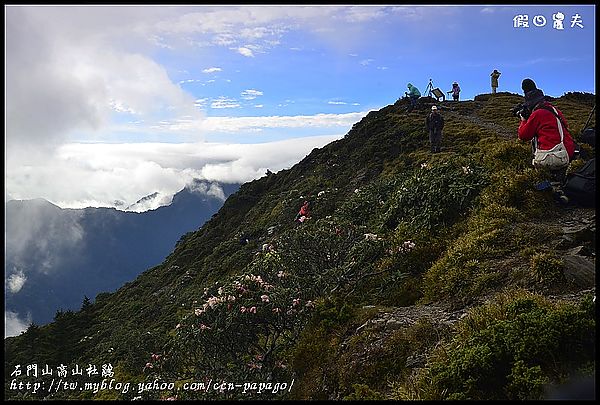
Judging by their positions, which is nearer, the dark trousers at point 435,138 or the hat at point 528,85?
the hat at point 528,85

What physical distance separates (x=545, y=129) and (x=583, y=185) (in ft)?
3.96

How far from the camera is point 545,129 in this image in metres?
7.68

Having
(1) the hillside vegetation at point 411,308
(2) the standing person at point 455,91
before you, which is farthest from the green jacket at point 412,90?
(1) the hillside vegetation at point 411,308

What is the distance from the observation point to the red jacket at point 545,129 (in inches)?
301

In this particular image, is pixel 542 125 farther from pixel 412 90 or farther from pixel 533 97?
pixel 412 90

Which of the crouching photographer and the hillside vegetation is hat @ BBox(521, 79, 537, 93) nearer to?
the crouching photographer

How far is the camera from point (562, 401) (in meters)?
3.31

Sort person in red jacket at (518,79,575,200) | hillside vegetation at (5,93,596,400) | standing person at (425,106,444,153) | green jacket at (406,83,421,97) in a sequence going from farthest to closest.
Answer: green jacket at (406,83,421,97)
standing person at (425,106,444,153)
person in red jacket at (518,79,575,200)
hillside vegetation at (5,93,596,400)

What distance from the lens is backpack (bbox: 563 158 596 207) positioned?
7.54 m

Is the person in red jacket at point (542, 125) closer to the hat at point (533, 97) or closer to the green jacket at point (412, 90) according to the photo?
the hat at point (533, 97)

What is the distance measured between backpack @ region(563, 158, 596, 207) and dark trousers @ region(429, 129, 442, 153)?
33.8ft

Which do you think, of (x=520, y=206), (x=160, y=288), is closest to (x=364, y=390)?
(x=520, y=206)

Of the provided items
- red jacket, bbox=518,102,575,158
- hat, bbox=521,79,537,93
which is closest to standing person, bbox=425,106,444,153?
hat, bbox=521,79,537,93

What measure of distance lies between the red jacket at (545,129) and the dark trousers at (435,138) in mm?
10510
